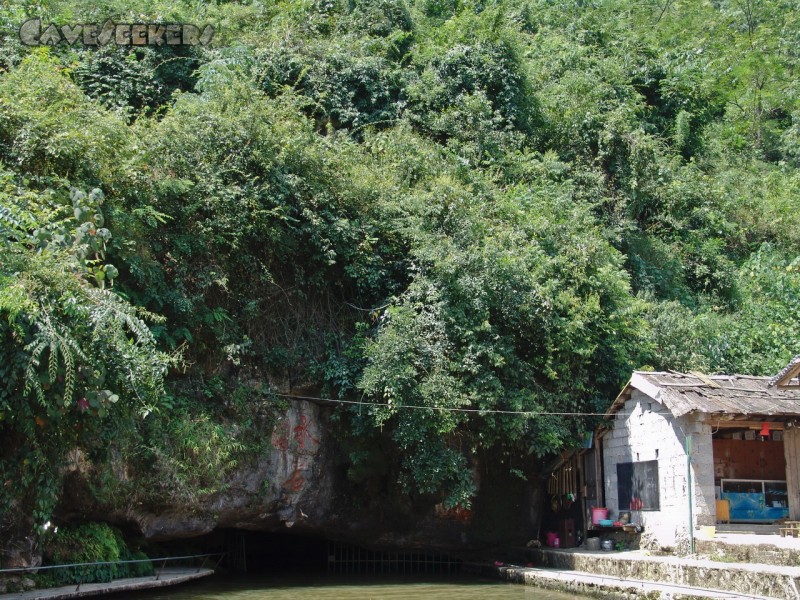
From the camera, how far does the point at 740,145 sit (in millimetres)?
35031

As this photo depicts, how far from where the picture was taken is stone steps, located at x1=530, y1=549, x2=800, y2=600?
11055 mm

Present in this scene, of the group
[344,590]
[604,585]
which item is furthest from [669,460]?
[344,590]

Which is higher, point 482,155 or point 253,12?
point 253,12

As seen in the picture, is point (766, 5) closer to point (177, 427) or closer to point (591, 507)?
point (591, 507)

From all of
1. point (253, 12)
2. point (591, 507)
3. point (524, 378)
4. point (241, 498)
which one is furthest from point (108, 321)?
point (253, 12)

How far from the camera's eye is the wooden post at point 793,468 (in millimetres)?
17375

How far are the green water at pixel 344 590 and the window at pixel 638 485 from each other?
3507mm

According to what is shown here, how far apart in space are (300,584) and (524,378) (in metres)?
6.63

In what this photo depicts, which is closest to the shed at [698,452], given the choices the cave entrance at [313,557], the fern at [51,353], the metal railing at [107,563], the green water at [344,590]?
the green water at [344,590]

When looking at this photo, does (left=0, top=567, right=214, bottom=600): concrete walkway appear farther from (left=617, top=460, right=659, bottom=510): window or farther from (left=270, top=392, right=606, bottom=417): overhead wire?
(left=617, top=460, right=659, bottom=510): window

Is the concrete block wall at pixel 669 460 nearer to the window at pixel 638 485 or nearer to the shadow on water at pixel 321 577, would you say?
the window at pixel 638 485

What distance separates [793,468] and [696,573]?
6.42 metres

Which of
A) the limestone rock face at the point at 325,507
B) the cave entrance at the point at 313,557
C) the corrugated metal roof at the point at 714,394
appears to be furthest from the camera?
the cave entrance at the point at 313,557

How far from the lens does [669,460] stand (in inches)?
651
